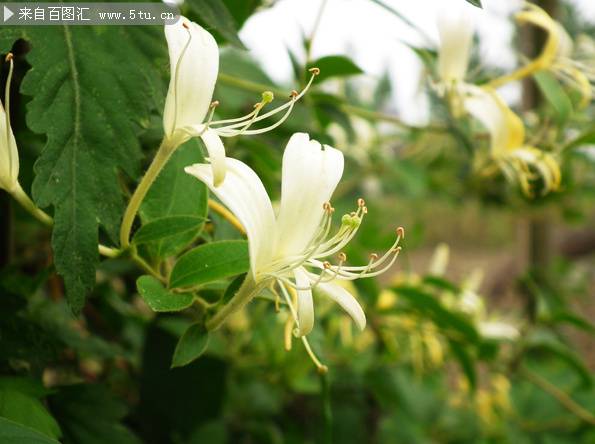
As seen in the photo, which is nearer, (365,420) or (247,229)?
(247,229)

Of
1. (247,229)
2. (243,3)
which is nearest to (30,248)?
(243,3)

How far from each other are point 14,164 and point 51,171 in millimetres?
15

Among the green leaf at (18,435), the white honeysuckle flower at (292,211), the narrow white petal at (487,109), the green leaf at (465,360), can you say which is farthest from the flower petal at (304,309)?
the green leaf at (465,360)

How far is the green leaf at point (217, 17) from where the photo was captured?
1.14 ft

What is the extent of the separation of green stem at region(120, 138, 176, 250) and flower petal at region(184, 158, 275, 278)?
28 mm

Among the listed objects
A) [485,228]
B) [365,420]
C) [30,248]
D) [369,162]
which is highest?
[30,248]

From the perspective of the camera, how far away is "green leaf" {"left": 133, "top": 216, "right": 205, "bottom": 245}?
32cm

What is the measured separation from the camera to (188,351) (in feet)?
1.02

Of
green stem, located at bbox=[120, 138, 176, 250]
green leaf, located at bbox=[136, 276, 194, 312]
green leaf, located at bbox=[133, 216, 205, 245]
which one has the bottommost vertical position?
green leaf, located at bbox=[136, 276, 194, 312]

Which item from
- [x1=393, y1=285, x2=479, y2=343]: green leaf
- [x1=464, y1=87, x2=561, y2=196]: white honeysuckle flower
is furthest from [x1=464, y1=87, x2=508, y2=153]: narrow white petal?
[x1=393, y1=285, x2=479, y2=343]: green leaf

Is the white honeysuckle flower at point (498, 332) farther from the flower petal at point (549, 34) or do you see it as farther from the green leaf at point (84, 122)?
the green leaf at point (84, 122)

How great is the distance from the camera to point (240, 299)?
11.9 inches

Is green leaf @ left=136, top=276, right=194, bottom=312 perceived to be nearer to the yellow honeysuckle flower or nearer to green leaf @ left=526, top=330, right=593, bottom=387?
the yellow honeysuckle flower

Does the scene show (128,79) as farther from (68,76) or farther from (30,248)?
(30,248)
